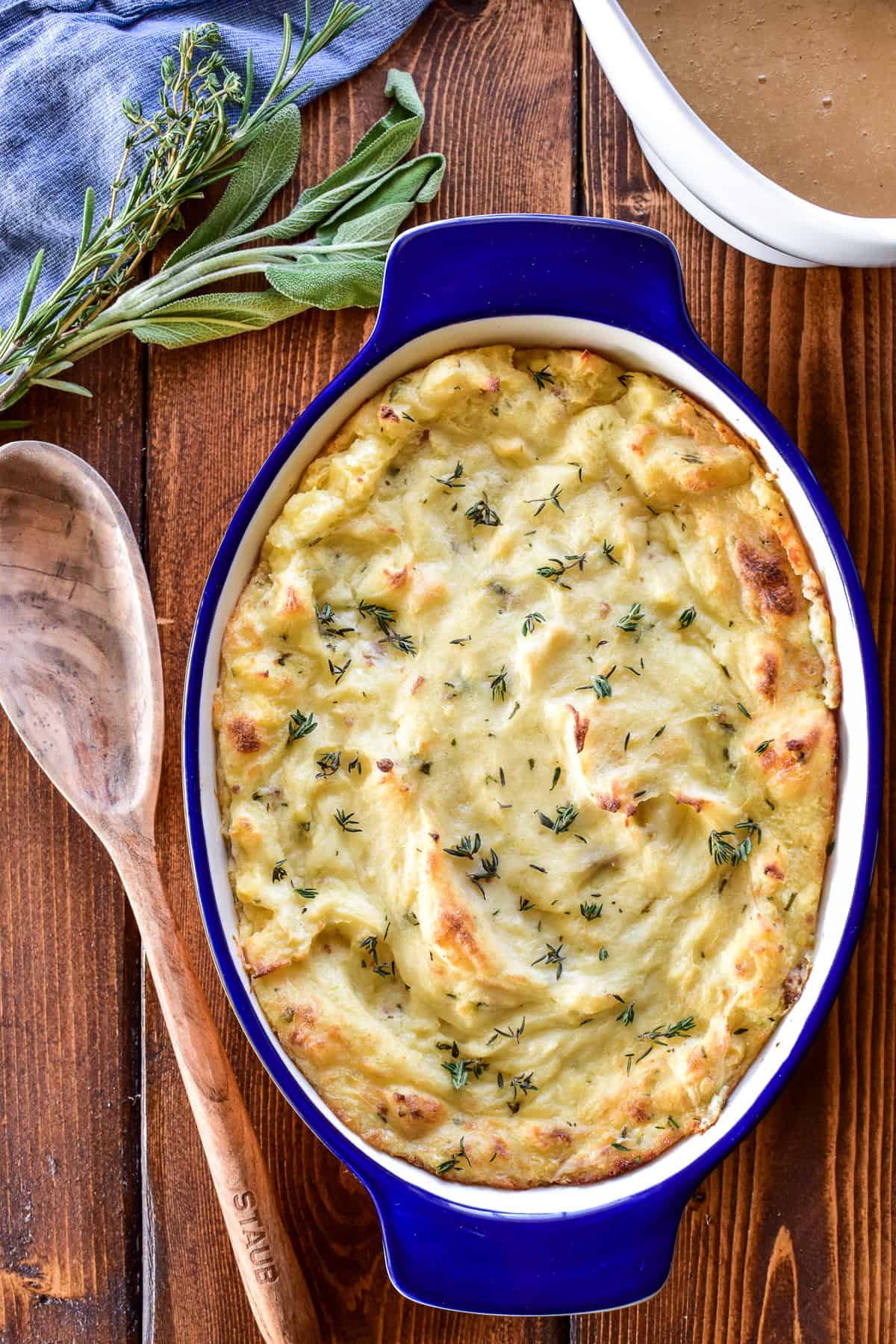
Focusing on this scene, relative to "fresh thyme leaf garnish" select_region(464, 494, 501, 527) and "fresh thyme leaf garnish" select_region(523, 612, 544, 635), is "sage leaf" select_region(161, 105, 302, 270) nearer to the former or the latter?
"fresh thyme leaf garnish" select_region(464, 494, 501, 527)

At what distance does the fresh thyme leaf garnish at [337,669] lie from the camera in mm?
2176

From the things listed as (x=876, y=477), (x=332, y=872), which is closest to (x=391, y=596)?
(x=332, y=872)

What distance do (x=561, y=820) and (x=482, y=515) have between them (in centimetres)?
61

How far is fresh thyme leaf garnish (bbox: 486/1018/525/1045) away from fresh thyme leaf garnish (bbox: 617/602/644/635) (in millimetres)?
765

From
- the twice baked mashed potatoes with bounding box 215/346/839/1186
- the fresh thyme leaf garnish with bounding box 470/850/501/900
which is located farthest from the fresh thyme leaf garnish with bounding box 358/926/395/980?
the fresh thyme leaf garnish with bounding box 470/850/501/900

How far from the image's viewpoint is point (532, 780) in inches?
85.0

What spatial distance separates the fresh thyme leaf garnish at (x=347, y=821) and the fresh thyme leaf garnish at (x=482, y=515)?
61 centimetres

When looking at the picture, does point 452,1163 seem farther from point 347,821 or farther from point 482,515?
point 482,515

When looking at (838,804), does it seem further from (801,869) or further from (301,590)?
(301,590)

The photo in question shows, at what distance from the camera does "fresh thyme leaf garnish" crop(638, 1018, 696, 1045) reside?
2107 mm

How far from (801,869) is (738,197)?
1210mm

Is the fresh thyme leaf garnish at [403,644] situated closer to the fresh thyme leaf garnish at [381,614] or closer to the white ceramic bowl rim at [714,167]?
the fresh thyme leaf garnish at [381,614]

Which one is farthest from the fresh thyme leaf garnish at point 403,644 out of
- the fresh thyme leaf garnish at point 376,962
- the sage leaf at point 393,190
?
the sage leaf at point 393,190

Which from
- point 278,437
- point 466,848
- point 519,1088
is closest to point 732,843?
point 466,848
